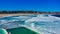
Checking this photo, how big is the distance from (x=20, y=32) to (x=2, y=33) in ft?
1.45

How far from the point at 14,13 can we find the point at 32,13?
0.92m

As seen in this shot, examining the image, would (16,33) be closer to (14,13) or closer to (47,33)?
(47,33)

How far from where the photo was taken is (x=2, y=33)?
3668 millimetres

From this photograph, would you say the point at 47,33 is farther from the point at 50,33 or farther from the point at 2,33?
the point at 2,33

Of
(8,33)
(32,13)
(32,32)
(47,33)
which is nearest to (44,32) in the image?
(47,33)

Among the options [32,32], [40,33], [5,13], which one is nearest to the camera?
[40,33]

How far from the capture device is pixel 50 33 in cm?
367

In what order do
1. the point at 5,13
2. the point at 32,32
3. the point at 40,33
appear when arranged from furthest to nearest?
1. the point at 5,13
2. the point at 32,32
3. the point at 40,33

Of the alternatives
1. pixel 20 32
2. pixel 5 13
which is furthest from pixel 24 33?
pixel 5 13

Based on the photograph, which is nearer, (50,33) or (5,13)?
(50,33)

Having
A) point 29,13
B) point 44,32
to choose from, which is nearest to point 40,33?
point 44,32

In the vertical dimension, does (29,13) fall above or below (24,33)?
above

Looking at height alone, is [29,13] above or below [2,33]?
above

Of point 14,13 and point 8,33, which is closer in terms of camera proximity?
point 8,33
